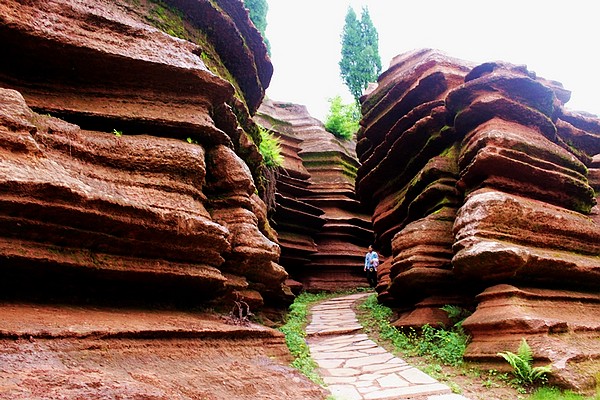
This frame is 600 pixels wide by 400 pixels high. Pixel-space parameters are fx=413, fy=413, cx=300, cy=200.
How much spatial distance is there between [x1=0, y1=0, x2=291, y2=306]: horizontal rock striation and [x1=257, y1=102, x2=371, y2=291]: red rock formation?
8.33m

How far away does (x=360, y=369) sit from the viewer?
545 cm

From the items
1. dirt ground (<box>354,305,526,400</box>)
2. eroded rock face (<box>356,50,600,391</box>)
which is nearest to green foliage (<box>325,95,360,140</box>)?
eroded rock face (<box>356,50,600,391</box>)

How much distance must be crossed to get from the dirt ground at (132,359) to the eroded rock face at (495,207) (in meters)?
2.77

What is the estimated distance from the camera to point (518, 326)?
4.69 meters

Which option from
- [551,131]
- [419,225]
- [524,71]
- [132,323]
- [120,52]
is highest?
[524,71]

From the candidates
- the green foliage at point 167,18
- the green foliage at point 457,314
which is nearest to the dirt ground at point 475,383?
the green foliage at point 457,314

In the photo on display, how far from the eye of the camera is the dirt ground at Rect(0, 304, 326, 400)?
2107 millimetres

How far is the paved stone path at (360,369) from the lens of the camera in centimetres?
440

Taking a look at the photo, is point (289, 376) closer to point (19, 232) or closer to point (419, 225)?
point (19, 232)

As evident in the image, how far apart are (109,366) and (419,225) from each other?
19.0 ft

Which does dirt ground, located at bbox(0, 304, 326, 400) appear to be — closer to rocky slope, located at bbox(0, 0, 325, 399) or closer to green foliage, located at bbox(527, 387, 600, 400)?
rocky slope, located at bbox(0, 0, 325, 399)

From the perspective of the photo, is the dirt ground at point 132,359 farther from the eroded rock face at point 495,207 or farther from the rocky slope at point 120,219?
the eroded rock face at point 495,207

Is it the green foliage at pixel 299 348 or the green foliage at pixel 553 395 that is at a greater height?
the green foliage at pixel 299 348

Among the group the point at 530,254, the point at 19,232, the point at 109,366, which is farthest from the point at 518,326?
the point at 19,232
